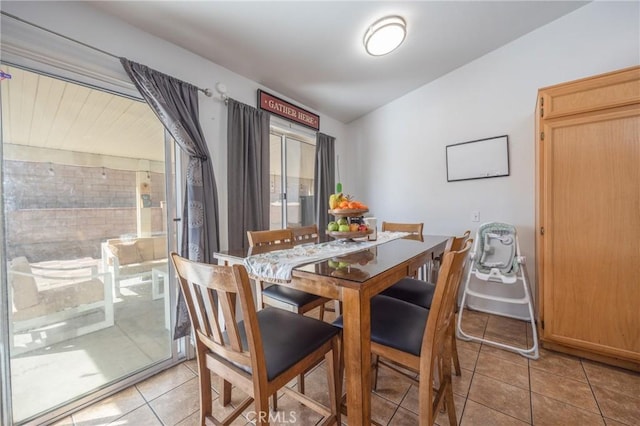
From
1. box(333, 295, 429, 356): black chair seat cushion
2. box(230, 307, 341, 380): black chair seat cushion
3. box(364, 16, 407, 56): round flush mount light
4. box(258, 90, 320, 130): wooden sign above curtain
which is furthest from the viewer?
box(258, 90, 320, 130): wooden sign above curtain

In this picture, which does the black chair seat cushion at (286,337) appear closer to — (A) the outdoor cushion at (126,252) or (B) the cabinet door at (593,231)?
(A) the outdoor cushion at (126,252)

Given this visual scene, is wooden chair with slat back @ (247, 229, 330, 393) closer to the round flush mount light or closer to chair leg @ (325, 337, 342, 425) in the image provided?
chair leg @ (325, 337, 342, 425)

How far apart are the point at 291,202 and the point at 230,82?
1.37 metres

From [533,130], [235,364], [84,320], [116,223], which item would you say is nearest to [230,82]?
[116,223]

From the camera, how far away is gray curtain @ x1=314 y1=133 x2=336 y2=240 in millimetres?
3199

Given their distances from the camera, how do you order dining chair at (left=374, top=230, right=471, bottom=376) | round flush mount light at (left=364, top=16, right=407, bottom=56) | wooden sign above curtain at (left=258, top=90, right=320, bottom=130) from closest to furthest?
dining chair at (left=374, top=230, right=471, bottom=376)
round flush mount light at (left=364, top=16, right=407, bottom=56)
wooden sign above curtain at (left=258, top=90, right=320, bottom=130)

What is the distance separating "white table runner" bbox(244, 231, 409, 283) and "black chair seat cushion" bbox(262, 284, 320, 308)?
301mm

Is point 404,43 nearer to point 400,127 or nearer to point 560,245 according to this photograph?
point 400,127

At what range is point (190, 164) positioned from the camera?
185cm

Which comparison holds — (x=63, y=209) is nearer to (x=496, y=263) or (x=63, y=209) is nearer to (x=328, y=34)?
(x=328, y=34)

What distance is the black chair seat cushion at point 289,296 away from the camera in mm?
1599

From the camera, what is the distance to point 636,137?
1.59 meters

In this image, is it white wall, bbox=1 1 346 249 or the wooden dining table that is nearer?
the wooden dining table

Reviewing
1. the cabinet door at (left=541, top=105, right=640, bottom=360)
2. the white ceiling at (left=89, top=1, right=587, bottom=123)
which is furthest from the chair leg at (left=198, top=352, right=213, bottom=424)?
the cabinet door at (left=541, top=105, right=640, bottom=360)
